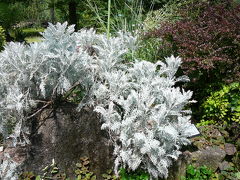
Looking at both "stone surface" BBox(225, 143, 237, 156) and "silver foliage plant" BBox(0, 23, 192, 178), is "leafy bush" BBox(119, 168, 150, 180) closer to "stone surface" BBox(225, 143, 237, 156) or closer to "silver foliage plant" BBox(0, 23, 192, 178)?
"silver foliage plant" BBox(0, 23, 192, 178)

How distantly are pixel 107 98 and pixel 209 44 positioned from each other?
1396 mm

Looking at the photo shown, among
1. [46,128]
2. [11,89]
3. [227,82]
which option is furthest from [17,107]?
[227,82]

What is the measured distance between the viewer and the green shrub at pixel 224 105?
11.1ft

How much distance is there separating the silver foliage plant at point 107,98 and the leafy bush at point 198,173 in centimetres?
19

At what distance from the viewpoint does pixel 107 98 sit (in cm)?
282

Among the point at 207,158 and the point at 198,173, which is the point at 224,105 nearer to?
the point at 207,158

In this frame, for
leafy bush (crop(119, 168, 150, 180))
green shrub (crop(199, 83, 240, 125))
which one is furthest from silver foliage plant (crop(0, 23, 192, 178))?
green shrub (crop(199, 83, 240, 125))

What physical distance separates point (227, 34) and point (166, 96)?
1337 millimetres

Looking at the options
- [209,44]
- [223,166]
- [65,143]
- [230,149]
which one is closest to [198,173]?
[223,166]

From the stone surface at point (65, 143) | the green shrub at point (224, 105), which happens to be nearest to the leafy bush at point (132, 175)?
the stone surface at point (65, 143)

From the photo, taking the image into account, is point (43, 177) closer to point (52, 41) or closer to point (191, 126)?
point (52, 41)

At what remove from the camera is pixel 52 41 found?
2.62 m

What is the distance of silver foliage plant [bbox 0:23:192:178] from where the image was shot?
2.52 m

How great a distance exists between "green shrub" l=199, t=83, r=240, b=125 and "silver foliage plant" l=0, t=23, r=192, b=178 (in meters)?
0.96
